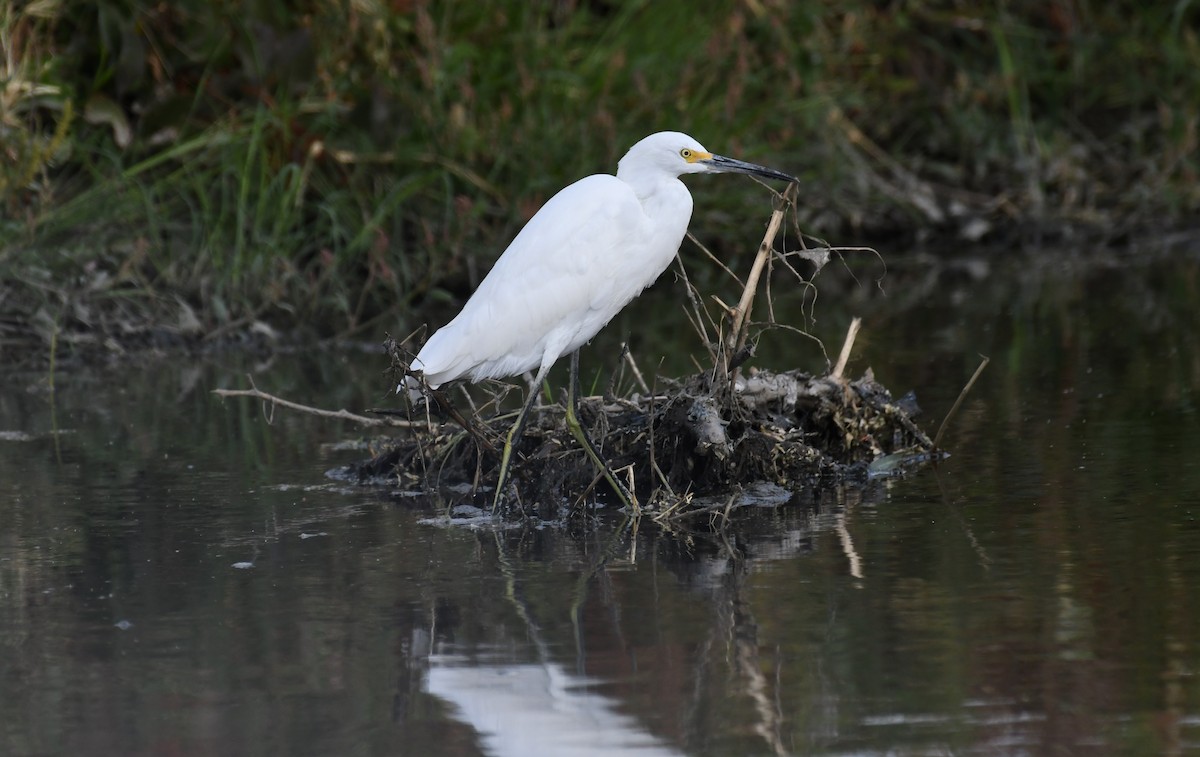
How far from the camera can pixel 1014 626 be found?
373 centimetres

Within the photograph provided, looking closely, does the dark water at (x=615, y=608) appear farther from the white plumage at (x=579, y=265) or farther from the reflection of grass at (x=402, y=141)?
the reflection of grass at (x=402, y=141)

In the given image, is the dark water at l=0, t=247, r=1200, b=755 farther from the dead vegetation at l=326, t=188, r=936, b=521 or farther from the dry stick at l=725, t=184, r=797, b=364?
the dry stick at l=725, t=184, r=797, b=364

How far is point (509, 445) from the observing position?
530 centimetres

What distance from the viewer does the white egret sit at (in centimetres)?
544

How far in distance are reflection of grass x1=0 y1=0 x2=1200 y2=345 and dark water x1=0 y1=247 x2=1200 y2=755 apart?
2.52 m

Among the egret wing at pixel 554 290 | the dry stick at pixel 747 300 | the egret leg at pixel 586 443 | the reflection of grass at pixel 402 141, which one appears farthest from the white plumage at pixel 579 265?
the reflection of grass at pixel 402 141

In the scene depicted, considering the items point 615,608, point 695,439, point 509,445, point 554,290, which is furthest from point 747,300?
point 615,608

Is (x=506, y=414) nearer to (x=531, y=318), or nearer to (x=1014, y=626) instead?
(x=531, y=318)

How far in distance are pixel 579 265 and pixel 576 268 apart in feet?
0.04

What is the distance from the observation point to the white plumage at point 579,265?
544 cm

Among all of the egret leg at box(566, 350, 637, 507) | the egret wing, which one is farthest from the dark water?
Result: the egret wing

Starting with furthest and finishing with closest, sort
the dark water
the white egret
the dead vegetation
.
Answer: the white egret
the dead vegetation
the dark water

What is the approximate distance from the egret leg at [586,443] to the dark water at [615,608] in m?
0.13

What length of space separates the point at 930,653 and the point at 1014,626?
0.27 meters
